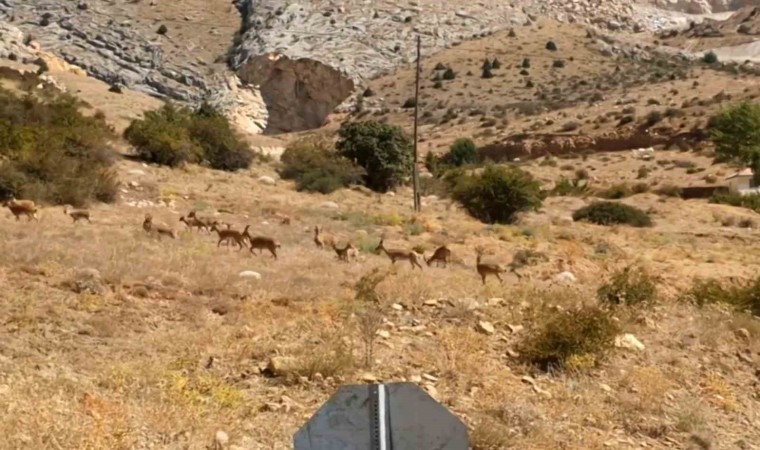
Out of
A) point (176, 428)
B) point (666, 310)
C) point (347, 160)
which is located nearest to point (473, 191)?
point (347, 160)

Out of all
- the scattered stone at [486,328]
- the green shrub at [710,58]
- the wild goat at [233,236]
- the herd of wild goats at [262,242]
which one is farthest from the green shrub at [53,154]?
the green shrub at [710,58]

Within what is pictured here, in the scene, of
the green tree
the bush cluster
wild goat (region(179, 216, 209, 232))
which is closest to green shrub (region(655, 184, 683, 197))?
the green tree

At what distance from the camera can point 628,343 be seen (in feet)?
30.5

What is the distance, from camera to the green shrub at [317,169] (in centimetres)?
3136

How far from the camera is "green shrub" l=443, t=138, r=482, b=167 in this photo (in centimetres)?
4812

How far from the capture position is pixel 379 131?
1459 inches

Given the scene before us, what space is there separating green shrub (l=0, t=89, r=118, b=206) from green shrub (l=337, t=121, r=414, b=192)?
1046 cm

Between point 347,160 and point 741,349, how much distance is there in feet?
86.1

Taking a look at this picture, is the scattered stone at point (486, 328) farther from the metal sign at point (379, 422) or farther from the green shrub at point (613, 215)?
the green shrub at point (613, 215)

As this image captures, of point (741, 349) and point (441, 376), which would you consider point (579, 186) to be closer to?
point (741, 349)

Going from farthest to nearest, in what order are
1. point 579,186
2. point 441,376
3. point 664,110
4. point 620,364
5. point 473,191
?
point 664,110, point 579,186, point 473,191, point 620,364, point 441,376

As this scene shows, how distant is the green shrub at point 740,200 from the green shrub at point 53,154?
22709 mm

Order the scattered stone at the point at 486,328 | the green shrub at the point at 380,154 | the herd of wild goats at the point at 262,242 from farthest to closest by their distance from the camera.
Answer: the green shrub at the point at 380,154 < the herd of wild goats at the point at 262,242 < the scattered stone at the point at 486,328

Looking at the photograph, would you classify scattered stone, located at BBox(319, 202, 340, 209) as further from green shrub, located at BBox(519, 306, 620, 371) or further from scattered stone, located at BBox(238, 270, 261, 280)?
green shrub, located at BBox(519, 306, 620, 371)
